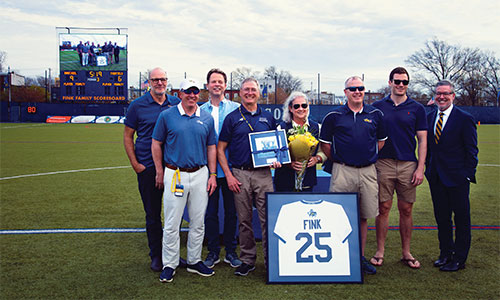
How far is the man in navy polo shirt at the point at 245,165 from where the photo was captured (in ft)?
13.4

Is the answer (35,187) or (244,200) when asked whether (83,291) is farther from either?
(35,187)

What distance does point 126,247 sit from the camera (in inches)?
194

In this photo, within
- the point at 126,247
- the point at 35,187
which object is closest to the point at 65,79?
the point at 35,187

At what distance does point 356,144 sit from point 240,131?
114 centimetres

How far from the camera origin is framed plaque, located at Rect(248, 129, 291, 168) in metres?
3.97

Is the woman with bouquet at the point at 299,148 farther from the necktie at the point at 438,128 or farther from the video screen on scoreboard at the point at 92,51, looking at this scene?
the video screen on scoreboard at the point at 92,51

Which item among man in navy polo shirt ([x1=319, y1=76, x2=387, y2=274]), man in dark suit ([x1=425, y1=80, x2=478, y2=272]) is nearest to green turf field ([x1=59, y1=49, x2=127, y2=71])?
man in navy polo shirt ([x1=319, y1=76, x2=387, y2=274])

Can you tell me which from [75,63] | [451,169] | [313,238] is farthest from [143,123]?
[75,63]

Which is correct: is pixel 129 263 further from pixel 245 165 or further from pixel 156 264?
pixel 245 165

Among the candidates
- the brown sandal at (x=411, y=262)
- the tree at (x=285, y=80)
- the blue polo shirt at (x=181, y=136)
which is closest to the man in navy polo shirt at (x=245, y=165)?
the blue polo shirt at (x=181, y=136)

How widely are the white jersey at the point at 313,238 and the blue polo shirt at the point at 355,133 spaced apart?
53 centimetres

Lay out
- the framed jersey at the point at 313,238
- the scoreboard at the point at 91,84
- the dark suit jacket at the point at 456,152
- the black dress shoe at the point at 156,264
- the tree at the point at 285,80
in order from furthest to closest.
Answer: the tree at the point at 285,80 < the scoreboard at the point at 91,84 < the black dress shoe at the point at 156,264 < the dark suit jacket at the point at 456,152 < the framed jersey at the point at 313,238

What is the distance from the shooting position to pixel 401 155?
4184 millimetres

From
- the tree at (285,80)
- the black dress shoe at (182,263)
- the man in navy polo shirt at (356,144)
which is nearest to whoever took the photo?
the man in navy polo shirt at (356,144)
